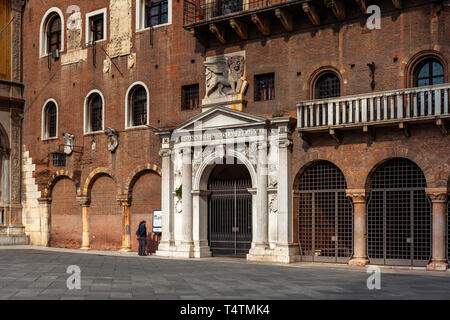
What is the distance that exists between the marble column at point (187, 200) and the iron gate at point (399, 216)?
6.63 metres

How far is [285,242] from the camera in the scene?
824 inches

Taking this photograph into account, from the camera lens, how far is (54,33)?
30031 millimetres

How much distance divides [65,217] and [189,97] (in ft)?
28.0

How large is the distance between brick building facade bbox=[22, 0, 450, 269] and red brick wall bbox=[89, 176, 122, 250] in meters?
0.07

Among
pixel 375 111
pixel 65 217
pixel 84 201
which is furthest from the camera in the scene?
pixel 65 217

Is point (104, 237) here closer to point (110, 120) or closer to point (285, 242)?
point (110, 120)

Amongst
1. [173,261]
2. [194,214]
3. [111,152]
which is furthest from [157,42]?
[173,261]

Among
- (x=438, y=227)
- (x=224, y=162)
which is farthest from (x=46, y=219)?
(x=438, y=227)

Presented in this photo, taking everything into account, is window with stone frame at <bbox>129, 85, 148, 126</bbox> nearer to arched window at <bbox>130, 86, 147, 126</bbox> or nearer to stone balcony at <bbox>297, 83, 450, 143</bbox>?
arched window at <bbox>130, 86, 147, 126</bbox>

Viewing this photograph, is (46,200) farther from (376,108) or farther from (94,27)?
(376,108)

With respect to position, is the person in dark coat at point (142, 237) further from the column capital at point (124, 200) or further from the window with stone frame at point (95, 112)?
the window with stone frame at point (95, 112)

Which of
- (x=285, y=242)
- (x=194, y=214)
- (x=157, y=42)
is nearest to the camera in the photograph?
(x=285, y=242)

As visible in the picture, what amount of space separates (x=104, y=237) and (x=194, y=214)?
5.50 m

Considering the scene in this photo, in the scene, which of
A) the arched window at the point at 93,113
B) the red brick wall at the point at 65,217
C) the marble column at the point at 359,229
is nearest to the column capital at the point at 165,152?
the arched window at the point at 93,113
